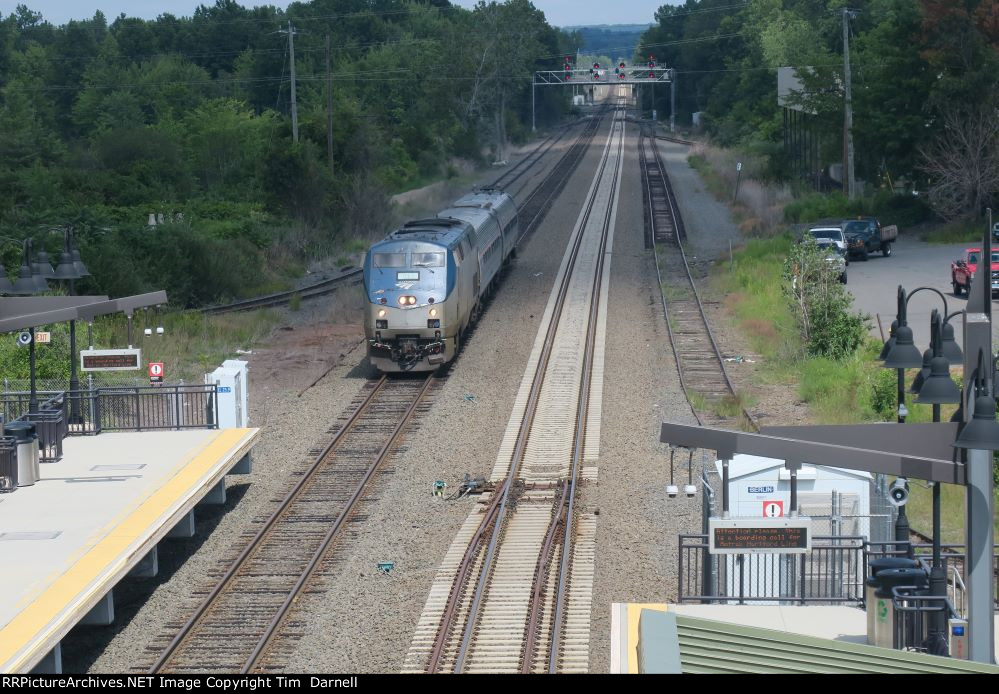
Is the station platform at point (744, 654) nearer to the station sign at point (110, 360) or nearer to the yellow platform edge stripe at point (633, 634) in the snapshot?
the yellow platform edge stripe at point (633, 634)

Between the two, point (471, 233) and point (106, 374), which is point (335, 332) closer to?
point (471, 233)

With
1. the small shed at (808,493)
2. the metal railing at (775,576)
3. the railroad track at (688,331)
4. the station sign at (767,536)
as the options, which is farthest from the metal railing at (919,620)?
the railroad track at (688,331)

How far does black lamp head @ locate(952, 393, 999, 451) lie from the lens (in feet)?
29.1

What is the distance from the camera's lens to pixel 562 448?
74.4ft

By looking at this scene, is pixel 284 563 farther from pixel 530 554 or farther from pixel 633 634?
pixel 633 634

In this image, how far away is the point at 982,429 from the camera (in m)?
8.92

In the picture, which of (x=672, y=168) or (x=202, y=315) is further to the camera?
(x=672, y=168)

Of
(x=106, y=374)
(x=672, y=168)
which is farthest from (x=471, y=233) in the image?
(x=672, y=168)

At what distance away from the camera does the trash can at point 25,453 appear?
1752 cm

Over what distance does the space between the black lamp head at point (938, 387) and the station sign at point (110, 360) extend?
13773 millimetres

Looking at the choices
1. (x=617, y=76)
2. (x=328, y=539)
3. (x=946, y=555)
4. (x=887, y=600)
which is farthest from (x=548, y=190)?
(x=887, y=600)

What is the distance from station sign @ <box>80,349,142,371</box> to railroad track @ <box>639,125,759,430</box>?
10.3 meters

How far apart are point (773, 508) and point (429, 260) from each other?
42.9ft

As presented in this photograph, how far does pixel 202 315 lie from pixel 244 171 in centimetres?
3602
